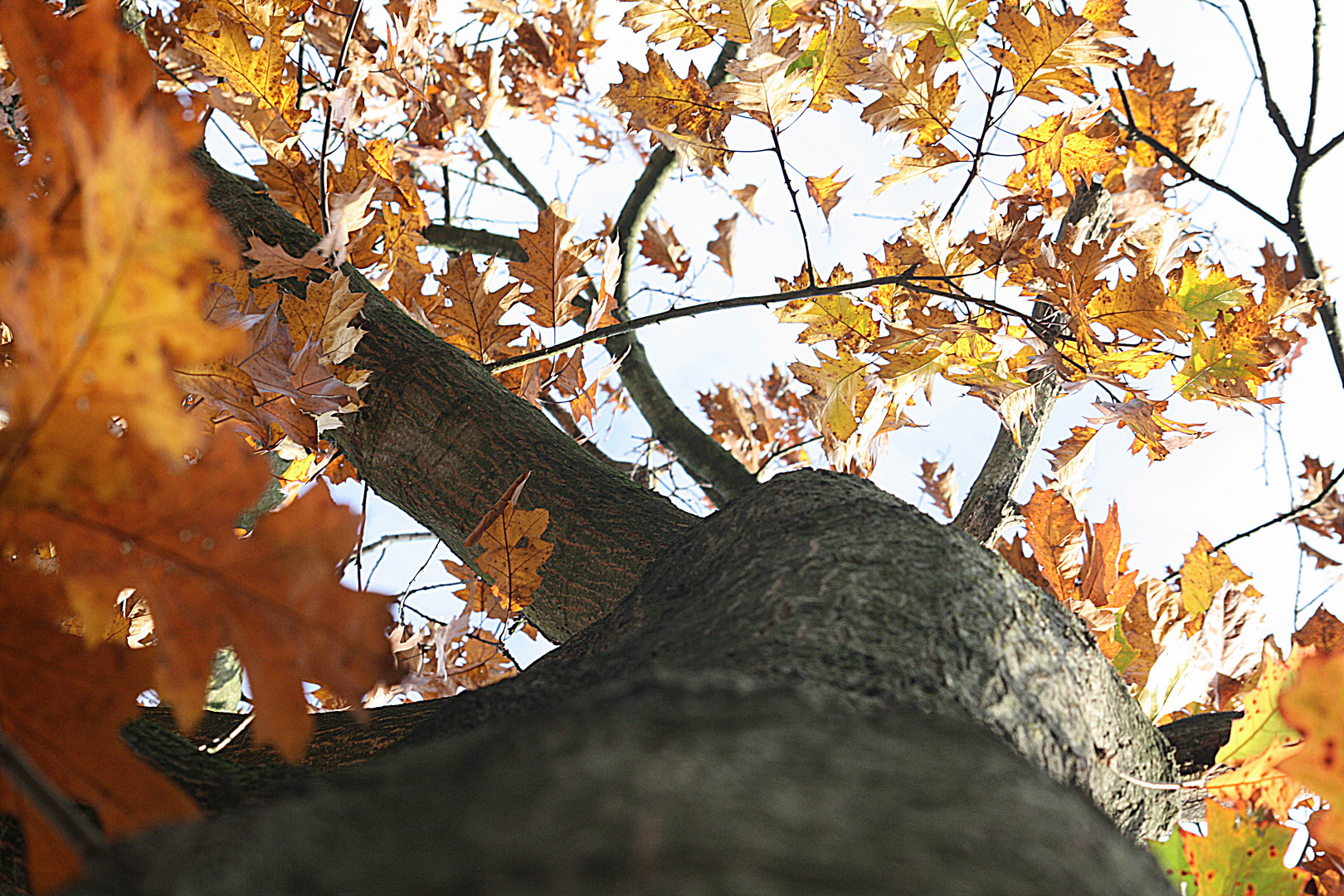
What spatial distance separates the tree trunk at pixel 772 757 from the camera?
0.30 m

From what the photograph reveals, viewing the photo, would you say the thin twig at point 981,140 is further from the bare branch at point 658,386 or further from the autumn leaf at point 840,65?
the bare branch at point 658,386

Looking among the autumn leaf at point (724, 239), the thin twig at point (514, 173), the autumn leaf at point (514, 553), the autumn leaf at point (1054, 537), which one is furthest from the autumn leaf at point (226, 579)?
the thin twig at point (514, 173)

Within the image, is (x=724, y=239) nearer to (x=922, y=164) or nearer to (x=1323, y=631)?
(x=922, y=164)

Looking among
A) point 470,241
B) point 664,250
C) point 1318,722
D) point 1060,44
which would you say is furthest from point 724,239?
point 1318,722

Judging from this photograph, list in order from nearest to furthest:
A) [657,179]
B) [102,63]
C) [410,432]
Answer: [102,63] < [410,432] < [657,179]

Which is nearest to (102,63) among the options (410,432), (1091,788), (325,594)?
(325,594)

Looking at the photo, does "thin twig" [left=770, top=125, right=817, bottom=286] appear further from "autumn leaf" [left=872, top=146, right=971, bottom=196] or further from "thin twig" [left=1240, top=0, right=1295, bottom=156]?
"thin twig" [left=1240, top=0, right=1295, bottom=156]

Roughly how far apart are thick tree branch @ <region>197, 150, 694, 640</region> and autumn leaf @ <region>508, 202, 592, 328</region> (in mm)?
249

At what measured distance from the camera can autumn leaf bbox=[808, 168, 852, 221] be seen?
171 cm

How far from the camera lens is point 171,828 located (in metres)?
0.36

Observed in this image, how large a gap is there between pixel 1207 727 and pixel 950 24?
1279 millimetres

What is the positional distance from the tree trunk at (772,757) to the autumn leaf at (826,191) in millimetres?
916

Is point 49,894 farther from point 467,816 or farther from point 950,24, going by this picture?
point 950,24

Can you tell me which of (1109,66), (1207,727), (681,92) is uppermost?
(1109,66)
